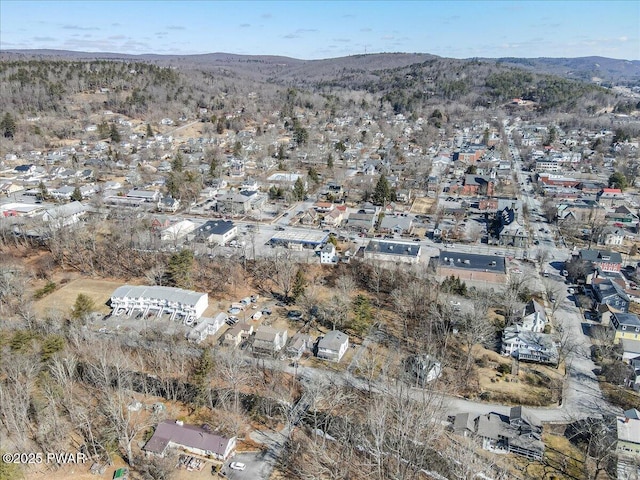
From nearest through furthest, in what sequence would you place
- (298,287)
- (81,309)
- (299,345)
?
(299,345), (81,309), (298,287)

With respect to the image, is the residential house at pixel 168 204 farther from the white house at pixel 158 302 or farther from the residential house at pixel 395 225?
the residential house at pixel 395 225

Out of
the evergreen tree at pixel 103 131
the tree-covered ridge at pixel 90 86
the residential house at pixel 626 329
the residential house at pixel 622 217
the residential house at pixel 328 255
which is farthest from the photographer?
the tree-covered ridge at pixel 90 86

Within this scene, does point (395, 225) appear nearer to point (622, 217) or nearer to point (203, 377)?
point (622, 217)

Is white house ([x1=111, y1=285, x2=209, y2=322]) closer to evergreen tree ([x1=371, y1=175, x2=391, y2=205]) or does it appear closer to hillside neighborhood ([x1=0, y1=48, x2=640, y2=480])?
hillside neighborhood ([x1=0, y1=48, x2=640, y2=480])

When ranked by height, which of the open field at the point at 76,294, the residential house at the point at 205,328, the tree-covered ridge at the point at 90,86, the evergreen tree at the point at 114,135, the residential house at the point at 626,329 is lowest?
the open field at the point at 76,294

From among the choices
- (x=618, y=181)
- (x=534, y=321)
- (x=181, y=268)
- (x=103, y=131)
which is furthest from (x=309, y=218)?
(x=103, y=131)

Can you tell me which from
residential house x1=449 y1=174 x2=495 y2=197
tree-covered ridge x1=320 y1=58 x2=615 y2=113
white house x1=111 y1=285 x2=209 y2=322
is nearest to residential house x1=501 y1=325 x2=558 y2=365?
white house x1=111 y1=285 x2=209 y2=322

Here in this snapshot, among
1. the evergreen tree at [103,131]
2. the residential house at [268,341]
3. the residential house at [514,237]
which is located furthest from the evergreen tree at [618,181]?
the evergreen tree at [103,131]
